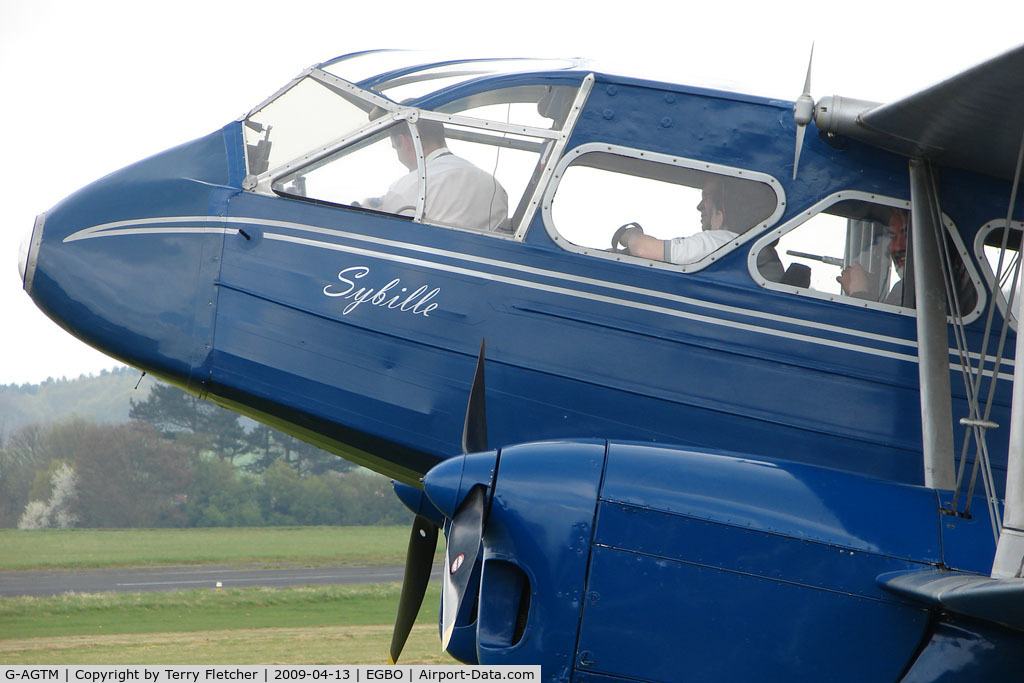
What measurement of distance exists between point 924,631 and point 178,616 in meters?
22.0

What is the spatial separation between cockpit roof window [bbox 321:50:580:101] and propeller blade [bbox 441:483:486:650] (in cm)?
338

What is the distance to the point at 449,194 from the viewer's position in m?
6.39

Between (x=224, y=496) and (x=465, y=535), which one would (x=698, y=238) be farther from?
(x=224, y=496)

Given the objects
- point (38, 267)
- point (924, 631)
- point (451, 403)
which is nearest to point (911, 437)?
point (924, 631)

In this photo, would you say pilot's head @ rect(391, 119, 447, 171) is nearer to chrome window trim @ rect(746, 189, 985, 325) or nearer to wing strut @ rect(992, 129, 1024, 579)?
chrome window trim @ rect(746, 189, 985, 325)

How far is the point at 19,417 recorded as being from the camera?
25844mm

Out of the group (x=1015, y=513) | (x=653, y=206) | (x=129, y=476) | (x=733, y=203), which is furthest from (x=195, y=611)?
(x=1015, y=513)

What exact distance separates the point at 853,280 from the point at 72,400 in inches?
1428

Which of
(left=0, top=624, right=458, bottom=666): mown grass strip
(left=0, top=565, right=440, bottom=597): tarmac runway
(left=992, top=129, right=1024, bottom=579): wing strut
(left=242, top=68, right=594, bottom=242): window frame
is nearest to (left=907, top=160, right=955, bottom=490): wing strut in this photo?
(left=992, top=129, right=1024, bottom=579): wing strut

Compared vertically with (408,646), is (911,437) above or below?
above

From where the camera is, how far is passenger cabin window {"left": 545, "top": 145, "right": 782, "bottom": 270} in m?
6.16

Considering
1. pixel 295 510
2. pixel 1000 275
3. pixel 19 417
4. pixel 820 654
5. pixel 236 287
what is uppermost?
pixel 1000 275

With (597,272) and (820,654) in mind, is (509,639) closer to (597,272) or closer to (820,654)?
(820,654)

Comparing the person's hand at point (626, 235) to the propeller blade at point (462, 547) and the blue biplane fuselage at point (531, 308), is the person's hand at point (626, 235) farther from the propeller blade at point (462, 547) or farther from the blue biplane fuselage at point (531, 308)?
the propeller blade at point (462, 547)
